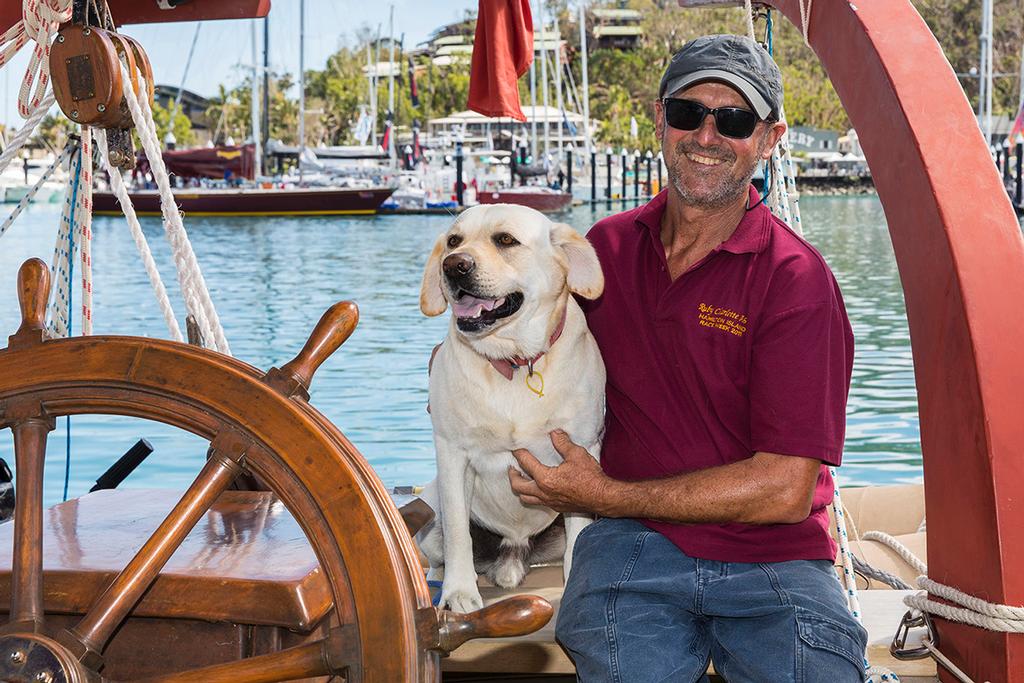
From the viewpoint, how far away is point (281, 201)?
3647 centimetres

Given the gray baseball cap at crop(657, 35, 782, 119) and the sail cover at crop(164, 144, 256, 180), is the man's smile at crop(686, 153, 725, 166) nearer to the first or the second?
the gray baseball cap at crop(657, 35, 782, 119)

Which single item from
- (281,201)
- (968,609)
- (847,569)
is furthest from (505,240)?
(281,201)

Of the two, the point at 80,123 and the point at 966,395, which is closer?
the point at 966,395

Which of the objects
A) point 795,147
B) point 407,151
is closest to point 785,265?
point 407,151

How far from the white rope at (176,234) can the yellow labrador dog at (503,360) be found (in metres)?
0.55

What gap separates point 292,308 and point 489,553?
14.8m

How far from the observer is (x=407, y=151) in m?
44.8

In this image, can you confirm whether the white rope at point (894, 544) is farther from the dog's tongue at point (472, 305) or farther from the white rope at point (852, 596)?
the dog's tongue at point (472, 305)

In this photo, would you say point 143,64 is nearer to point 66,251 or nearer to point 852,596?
point 66,251

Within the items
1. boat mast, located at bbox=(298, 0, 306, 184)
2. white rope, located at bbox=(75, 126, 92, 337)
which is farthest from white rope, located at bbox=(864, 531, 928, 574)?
boat mast, located at bbox=(298, 0, 306, 184)

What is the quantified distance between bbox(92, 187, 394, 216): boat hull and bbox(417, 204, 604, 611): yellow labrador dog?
112 feet

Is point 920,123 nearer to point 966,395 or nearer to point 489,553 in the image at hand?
point 966,395

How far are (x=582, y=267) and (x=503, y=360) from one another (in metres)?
0.31

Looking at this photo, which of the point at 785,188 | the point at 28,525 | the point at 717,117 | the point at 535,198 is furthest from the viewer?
the point at 535,198
